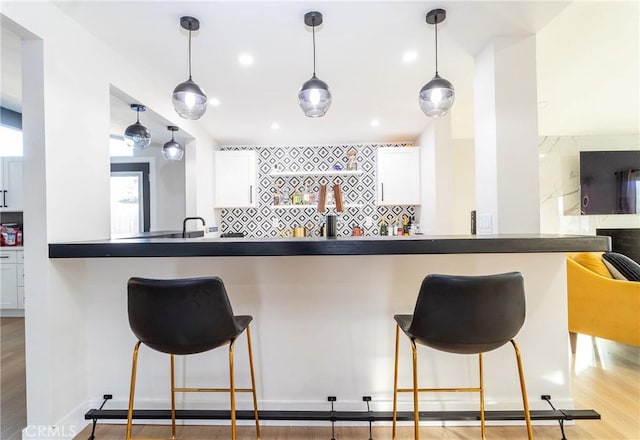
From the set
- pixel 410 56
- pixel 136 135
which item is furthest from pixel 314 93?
pixel 136 135

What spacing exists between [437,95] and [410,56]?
70 centimetres

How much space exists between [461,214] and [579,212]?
1812 mm

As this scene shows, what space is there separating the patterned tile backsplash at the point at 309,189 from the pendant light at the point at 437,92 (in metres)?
2.88

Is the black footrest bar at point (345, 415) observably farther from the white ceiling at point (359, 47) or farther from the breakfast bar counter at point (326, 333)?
the white ceiling at point (359, 47)

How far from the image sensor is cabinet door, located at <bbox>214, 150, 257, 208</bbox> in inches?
179

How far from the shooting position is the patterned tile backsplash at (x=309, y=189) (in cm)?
478

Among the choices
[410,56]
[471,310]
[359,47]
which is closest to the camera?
[471,310]

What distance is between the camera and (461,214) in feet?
17.3

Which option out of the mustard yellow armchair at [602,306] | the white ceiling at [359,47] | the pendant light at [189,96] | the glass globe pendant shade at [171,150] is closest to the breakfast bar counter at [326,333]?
the pendant light at [189,96]

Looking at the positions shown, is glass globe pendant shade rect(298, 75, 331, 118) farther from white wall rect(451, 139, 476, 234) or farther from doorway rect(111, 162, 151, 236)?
white wall rect(451, 139, 476, 234)

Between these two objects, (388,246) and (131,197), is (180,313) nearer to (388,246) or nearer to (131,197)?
(388,246)

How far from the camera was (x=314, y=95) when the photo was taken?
1.81 metres

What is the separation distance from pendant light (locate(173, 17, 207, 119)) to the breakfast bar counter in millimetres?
832

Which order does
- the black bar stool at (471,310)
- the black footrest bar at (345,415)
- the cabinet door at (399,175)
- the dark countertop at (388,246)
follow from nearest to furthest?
the black bar stool at (471,310) < the dark countertop at (388,246) < the black footrest bar at (345,415) < the cabinet door at (399,175)
